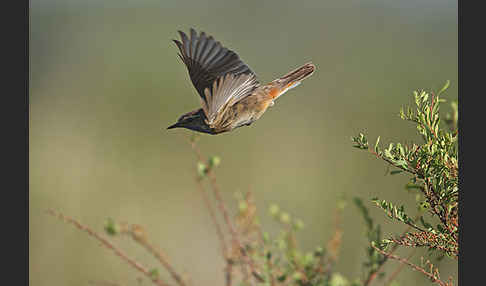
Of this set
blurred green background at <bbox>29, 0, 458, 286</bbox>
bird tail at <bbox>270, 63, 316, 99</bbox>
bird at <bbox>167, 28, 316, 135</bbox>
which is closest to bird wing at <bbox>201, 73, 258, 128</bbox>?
bird at <bbox>167, 28, 316, 135</bbox>

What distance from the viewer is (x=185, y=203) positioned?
20.5ft

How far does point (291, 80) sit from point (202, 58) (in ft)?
1.72

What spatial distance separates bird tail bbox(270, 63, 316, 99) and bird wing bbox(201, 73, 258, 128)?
36cm

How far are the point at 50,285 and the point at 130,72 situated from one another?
4.16m

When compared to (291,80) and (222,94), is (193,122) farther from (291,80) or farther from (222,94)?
(291,80)

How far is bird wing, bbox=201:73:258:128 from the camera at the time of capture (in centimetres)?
125

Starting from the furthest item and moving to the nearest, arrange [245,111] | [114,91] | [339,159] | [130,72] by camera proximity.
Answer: [130,72] → [114,91] → [339,159] → [245,111]

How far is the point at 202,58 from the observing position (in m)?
1.39

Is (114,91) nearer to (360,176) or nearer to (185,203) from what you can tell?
(185,203)

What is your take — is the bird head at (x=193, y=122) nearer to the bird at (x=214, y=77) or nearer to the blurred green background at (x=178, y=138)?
the bird at (x=214, y=77)

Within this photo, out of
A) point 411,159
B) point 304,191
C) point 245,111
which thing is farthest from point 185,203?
point 411,159

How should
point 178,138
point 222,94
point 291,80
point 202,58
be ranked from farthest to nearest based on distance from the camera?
1. point 178,138
2. point 291,80
3. point 202,58
4. point 222,94

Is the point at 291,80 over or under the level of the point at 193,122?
over

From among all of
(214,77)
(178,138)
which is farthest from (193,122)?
(178,138)
